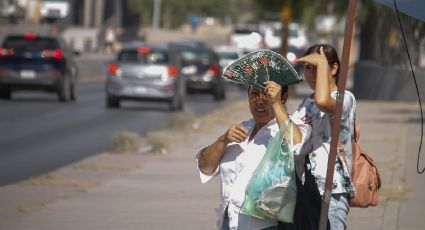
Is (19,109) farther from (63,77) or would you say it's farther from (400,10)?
(400,10)

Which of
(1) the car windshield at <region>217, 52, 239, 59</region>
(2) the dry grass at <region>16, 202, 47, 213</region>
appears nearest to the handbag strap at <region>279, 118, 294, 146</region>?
(2) the dry grass at <region>16, 202, 47, 213</region>

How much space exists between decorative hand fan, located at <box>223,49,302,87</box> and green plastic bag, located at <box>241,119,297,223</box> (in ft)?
0.75

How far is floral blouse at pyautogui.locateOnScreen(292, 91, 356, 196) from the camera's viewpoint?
22.8 ft

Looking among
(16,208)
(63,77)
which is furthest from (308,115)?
(63,77)

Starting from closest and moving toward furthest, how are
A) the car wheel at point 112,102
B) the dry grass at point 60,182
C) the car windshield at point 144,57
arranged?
the dry grass at point 60,182 < the car windshield at point 144,57 < the car wheel at point 112,102

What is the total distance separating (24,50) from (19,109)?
312cm

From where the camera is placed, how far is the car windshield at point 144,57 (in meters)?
31.2

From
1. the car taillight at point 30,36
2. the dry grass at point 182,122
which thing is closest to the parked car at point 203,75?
the car taillight at point 30,36

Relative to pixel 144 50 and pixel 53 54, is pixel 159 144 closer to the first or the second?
pixel 144 50

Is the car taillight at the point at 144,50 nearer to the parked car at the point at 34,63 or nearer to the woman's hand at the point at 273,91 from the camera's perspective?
the parked car at the point at 34,63

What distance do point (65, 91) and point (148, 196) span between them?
20181 millimetres

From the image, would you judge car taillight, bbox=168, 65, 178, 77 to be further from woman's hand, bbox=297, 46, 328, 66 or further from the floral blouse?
woman's hand, bbox=297, 46, 328, 66

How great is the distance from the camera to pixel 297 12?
38.2m

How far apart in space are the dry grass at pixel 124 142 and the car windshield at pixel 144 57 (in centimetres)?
1230
